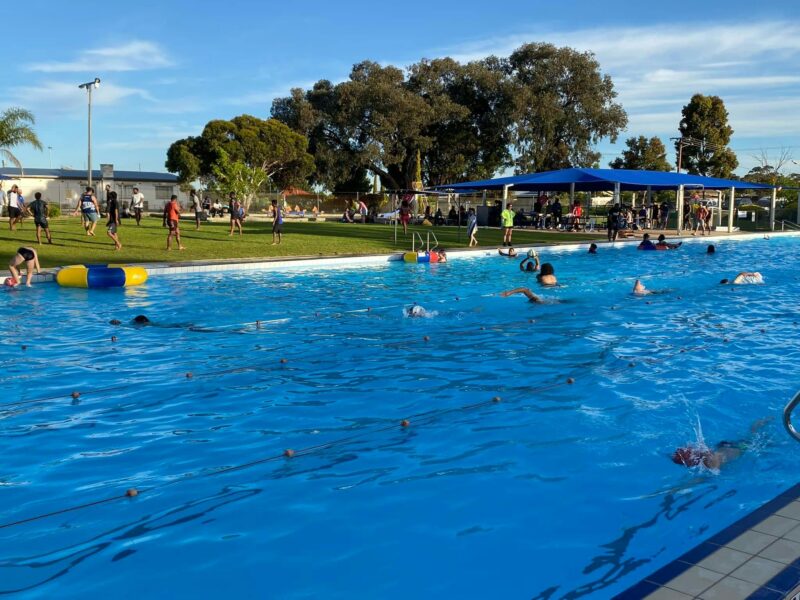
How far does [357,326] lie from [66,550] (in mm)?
7045

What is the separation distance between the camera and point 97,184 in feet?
182

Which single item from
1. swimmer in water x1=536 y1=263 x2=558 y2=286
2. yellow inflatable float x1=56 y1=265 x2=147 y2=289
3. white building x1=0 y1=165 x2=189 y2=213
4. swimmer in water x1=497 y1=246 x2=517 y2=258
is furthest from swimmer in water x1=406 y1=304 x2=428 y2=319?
white building x1=0 y1=165 x2=189 y2=213

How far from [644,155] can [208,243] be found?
4154cm

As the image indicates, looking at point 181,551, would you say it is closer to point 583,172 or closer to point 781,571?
point 781,571

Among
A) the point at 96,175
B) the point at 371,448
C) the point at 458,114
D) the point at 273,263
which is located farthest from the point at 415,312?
the point at 96,175

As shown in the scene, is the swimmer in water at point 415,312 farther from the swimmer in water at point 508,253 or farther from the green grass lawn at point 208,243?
the swimmer in water at point 508,253

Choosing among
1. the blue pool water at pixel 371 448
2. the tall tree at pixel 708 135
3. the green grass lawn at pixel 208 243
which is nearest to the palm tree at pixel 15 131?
the green grass lawn at pixel 208 243

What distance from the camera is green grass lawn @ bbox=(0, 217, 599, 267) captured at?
17719 mm

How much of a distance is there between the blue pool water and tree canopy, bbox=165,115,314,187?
3735cm

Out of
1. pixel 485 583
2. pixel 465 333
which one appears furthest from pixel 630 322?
pixel 485 583

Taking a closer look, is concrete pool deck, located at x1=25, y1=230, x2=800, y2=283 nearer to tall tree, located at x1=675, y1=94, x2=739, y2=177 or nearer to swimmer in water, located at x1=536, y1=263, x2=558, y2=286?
swimmer in water, located at x1=536, y1=263, x2=558, y2=286

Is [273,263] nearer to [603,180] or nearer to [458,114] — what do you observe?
[603,180]

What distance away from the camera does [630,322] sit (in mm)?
11695

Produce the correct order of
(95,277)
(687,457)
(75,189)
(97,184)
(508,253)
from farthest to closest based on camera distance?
(75,189)
(97,184)
(508,253)
(95,277)
(687,457)
